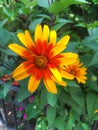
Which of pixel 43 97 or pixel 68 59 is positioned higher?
pixel 68 59

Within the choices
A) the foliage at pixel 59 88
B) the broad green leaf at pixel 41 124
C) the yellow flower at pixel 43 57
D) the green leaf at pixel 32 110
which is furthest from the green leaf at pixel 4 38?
the broad green leaf at pixel 41 124

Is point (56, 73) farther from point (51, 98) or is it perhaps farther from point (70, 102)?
point (70, 102)

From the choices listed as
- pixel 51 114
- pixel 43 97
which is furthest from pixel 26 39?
pixel 51 114

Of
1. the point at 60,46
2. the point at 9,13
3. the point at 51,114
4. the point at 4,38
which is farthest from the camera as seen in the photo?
the point at 51,114

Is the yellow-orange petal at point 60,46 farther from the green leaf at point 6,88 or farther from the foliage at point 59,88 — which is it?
the green leaf at point 6,88

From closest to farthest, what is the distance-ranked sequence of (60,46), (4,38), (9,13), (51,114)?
(60,46)
(4,38)
(9,13)
(51,114)

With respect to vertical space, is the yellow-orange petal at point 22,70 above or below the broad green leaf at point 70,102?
above

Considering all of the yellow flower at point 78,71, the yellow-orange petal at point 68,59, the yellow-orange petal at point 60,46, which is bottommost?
the yellow flower at point 78,71

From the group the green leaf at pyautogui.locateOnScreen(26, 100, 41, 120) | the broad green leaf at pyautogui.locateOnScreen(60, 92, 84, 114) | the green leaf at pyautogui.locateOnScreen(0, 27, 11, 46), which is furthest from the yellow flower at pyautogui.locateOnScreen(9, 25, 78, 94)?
the green leaf at pyautogui.locateOnScreen(26, 100, 41, 120)

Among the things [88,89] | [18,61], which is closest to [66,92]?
[88,89]
